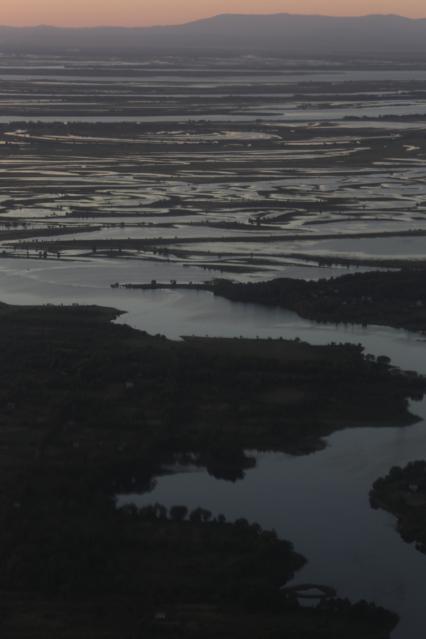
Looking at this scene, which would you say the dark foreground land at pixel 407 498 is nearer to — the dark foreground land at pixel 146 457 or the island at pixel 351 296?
the dark foreground land at pixel 146 457

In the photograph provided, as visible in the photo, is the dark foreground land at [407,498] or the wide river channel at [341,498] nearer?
the wide river channel at [341,498]

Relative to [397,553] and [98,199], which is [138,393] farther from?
[98,199]

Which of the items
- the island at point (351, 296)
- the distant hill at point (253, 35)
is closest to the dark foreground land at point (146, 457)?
the island at point (351, 296)

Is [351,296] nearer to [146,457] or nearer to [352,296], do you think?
[352,296]

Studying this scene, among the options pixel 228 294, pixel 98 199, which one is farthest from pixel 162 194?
pixel 228 294

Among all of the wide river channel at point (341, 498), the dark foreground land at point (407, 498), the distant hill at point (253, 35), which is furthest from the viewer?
the distant hill at point (253, 35)

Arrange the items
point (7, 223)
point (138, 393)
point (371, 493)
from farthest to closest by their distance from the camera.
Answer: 1. point (7, 223)
2. point (138, 393)
3. point (371, 493)
